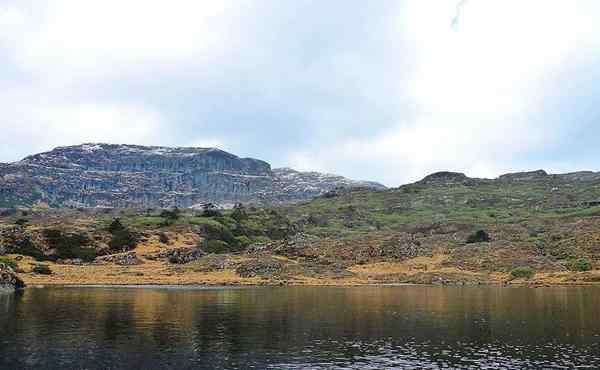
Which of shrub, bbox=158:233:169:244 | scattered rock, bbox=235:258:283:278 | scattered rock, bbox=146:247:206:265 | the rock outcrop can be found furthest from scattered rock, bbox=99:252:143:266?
the rock outcrop

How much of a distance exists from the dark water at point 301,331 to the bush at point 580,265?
31857 mm

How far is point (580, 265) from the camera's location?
112m

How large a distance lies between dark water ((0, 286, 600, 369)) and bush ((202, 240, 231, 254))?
74.3 meters

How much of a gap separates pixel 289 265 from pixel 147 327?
7857cm

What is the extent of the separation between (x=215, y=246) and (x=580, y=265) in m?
93.9

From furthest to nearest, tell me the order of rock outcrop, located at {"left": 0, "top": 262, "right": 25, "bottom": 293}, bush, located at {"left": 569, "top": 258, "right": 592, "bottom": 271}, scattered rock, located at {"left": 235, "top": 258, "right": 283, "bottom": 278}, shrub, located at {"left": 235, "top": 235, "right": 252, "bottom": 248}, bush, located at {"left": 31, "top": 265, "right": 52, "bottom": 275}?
shrub, located at {"left": 235, "top": 235, "right": 252, "bottom": 248} → scattered rock, located at {"left": 235, "top": 258, "right": 283, "bottom": 278} → bush, located at {"left": 31, "top": 265, "right": 52, "bottom": 275} → bush, located at {"left": 569, "top": 258, "right": 592, "bottom": 271} → rock outcrop, located at {"left": 0, "top": 262, "right": 25, "bottom": 293}

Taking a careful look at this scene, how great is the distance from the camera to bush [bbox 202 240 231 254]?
157725mm

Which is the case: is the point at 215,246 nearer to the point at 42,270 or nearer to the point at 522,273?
the point at 42,270

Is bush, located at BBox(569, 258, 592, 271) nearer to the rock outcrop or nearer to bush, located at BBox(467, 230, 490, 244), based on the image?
bush, located at BBox(467, 230, 490, 244)

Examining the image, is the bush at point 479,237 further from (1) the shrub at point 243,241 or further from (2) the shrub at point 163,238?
(2) the shrub at point 163,238

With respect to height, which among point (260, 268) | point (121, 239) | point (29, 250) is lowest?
point (260, 268)

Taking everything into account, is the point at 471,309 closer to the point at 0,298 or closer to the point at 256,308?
the point at 256,308

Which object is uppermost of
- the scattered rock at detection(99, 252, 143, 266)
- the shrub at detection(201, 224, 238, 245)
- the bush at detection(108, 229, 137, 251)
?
the shrub at detection(201, 224, 238, 245)

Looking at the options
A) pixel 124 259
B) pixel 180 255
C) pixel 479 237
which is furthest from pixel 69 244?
pixel 479 237
